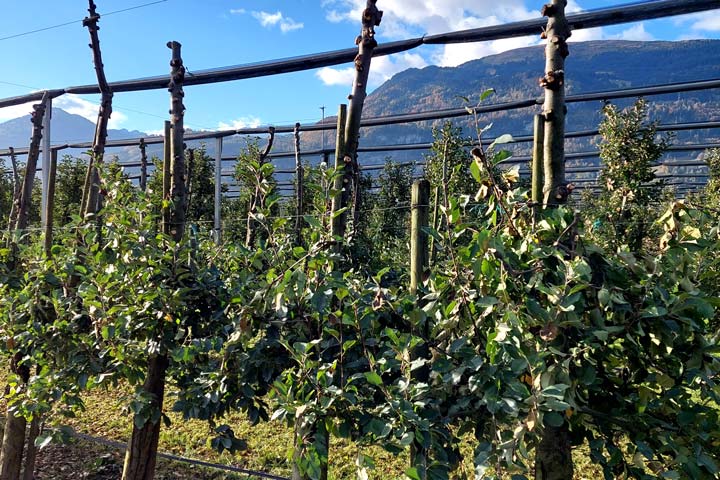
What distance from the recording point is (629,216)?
6961 mm

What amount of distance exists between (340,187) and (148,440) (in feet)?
5.48

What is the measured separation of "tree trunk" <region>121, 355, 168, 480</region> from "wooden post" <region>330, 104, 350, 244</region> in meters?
1.20

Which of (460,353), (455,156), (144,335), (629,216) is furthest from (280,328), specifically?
(455,156)

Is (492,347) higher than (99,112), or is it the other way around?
(99,112)

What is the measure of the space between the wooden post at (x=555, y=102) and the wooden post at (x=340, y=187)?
0.70 metres

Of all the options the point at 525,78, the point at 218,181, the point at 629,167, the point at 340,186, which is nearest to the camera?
the point at 340,186

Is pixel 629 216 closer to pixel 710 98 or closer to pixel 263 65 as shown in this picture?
pixel 263 65

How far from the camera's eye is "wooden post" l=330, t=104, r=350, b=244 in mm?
1801

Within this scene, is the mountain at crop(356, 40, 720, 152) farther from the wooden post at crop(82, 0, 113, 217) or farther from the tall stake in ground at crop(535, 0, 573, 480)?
the tall stake in ground at crop(535, 0, 573, 480)

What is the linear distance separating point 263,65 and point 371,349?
4.67 meters

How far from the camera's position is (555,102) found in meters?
1.60

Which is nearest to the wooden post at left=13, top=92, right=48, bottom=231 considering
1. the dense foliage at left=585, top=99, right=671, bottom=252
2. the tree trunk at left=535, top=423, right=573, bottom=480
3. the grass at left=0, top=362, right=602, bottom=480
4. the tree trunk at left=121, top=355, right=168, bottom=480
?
the grass at left=0, top=362, right=602, bottom=480

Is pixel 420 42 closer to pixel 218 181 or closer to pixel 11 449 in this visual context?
pixel 11 449

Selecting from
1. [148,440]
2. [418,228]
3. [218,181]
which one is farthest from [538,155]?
[218,181]
